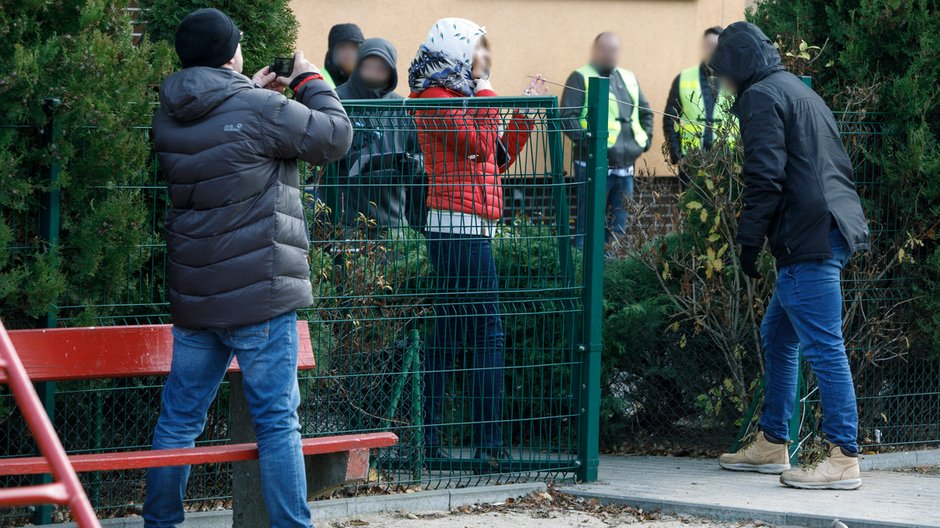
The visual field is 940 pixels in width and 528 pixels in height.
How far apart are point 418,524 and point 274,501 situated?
1.14 meters

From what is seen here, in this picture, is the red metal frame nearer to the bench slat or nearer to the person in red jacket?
the bench slat

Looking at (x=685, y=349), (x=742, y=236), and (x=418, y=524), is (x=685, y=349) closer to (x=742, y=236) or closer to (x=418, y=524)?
(x=742, y=236)

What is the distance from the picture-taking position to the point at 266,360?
4.44 m

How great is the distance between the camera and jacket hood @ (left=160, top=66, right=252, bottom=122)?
171 inches

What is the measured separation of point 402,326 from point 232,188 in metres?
1.59

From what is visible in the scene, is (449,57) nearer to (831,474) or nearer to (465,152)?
(465,152)

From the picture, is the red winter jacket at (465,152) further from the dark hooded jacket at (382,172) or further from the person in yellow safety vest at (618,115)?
the person in yellow safety vest at (618,115)

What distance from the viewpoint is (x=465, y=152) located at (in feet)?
19.2

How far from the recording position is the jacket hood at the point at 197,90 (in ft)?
14.3

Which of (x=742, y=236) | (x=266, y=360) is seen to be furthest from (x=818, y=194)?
(x=266, y=360)

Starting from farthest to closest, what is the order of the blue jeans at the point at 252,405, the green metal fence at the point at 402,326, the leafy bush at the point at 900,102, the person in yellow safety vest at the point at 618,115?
the person in yellow safety vest at the point at 618,115, the leafy bush at the point at 900,102, the green metal fence at the point at 402,326, the blue jeans at the point at 252,405

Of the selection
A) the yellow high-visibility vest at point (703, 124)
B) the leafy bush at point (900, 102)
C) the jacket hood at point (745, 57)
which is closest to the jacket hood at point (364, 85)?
the yellow high-visibility vest at point (703, 124)

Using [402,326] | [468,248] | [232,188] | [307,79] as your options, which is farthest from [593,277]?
[232,188]

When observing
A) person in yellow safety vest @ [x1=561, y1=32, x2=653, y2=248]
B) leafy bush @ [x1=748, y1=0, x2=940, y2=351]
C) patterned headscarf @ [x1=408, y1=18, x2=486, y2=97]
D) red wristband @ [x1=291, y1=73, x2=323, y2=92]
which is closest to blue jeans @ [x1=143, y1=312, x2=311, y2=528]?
red wristband @ [x1=291, y1=73, x2=323, y2=92]
